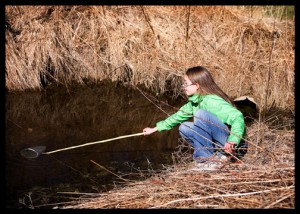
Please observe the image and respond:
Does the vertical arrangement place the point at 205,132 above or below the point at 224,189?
above

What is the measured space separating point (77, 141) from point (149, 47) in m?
1.85

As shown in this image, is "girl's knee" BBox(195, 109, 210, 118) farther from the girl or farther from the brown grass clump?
the brown grass clump

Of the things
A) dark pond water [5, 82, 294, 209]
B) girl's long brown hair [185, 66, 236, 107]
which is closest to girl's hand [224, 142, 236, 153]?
girl's long brown hair [185, 66, 236, 107]

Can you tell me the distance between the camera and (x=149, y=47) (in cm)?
543

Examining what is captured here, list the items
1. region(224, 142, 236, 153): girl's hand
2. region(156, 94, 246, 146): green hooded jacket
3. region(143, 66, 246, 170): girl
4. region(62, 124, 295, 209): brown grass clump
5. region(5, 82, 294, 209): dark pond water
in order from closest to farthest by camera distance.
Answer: region(62, 124, 295, 209): brown grass clump
region(224, 142, 236, 153): girl's hand
region(156, 94, 246, 146): green hooded jacket
region(143, 66, 246, 170): girl
region(5, 82, 294, 209): dark pond water

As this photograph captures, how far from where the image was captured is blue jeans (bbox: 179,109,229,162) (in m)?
3.14

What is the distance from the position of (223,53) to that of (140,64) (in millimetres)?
1134

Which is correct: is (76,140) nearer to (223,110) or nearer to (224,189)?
(223,110)

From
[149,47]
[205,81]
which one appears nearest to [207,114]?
[205,81]

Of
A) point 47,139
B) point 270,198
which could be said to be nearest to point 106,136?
point 47,139

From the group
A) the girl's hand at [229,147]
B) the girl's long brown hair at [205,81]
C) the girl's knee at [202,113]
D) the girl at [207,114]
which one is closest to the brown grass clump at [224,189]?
the girl's hand at [229,147]

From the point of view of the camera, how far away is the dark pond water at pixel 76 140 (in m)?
3.49

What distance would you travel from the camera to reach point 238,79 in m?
5.20
